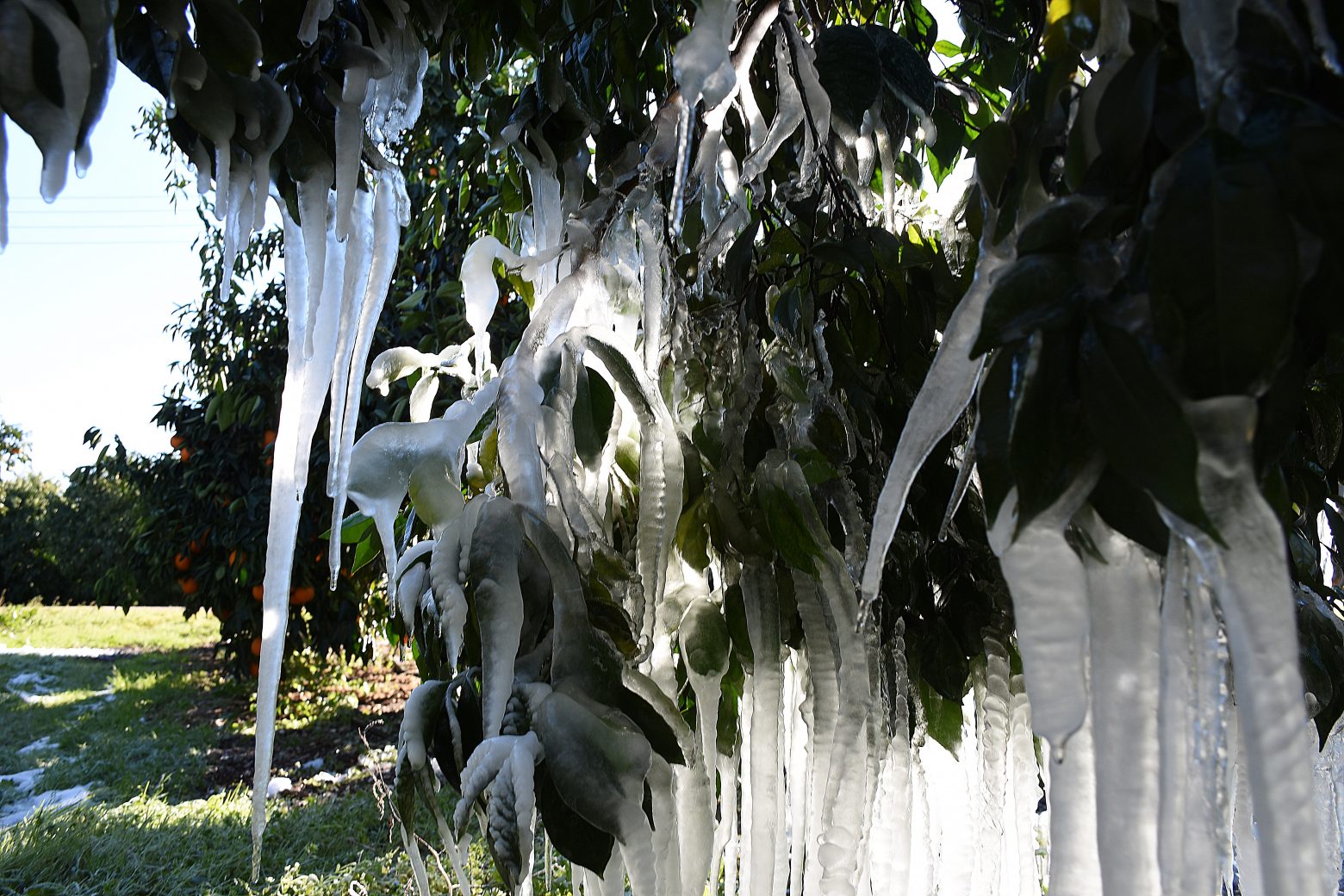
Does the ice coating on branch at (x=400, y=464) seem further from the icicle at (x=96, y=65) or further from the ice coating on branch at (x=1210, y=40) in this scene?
the ice coating on branch at (x=1210, y=40)

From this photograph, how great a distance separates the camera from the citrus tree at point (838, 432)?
28cm

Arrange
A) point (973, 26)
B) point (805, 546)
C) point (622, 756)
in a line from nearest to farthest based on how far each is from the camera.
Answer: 1. point (622, 756)
2. point (805, 546)
3. point (973, 26)

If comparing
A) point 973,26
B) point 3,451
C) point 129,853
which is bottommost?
point 129,853

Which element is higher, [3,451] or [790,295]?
[3,451]

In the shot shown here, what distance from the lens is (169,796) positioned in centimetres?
423

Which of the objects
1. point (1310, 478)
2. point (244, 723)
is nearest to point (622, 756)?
point (1310, 478)

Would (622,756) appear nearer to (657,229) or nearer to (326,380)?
(326,380)

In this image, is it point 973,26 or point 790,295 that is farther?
point 973,26

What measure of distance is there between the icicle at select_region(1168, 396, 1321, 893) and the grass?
1.66 meters

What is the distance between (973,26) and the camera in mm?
1076

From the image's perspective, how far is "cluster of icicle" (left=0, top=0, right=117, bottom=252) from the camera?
0.40 meters

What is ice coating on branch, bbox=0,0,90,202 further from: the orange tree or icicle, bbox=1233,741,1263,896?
the orange tree

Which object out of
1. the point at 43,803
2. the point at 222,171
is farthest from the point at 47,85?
the point at 43,803

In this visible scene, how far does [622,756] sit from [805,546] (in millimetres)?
220
